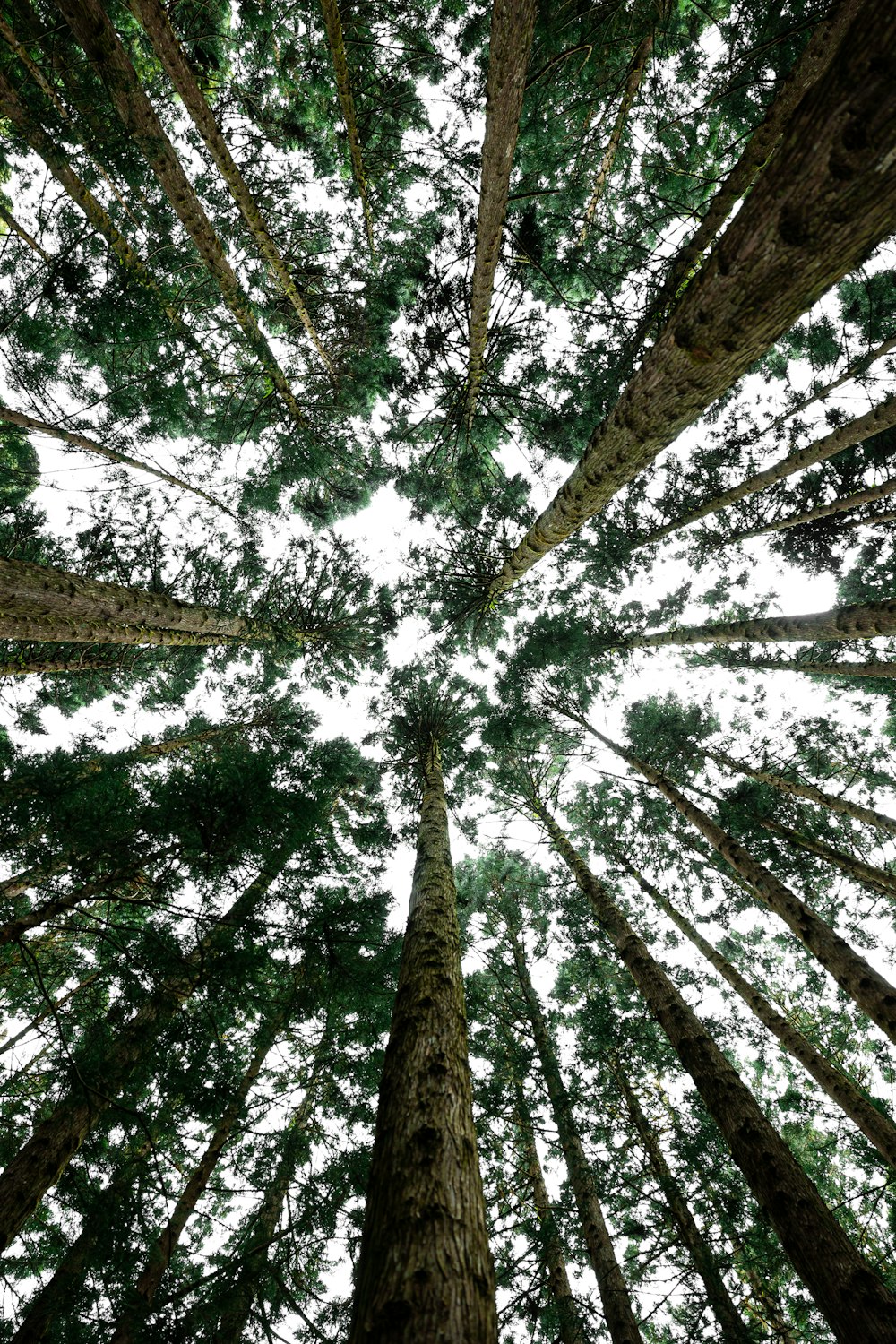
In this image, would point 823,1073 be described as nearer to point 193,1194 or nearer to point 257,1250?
point 257,1250

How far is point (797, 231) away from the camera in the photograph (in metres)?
1.71

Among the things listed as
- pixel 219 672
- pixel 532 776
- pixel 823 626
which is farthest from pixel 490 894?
pixel 823 626

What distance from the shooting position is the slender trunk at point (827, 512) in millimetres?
7781

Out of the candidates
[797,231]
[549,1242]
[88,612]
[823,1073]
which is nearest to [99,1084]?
[549,1242]

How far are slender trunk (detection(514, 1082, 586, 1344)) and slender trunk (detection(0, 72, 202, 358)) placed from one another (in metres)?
11.4

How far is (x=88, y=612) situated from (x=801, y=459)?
10848mm

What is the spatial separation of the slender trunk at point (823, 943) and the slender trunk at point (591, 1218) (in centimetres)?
389

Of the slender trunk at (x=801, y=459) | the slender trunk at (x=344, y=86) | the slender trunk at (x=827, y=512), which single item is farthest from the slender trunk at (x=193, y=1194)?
the slender trunk at (x=827, y=512)

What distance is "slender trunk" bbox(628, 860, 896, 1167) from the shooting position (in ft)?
19.2

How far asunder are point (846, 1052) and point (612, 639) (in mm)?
10367

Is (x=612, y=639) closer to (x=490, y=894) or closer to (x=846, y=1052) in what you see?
(x=490, y=894)

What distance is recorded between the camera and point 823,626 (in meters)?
7.30

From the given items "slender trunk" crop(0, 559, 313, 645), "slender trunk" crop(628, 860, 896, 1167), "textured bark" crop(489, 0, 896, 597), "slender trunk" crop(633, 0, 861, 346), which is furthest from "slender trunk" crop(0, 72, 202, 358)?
"slender trunk" crop(628, 860, 896, 1167)

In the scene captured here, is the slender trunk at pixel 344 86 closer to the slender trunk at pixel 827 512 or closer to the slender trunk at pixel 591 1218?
the slender trunk at pixel 827 512
